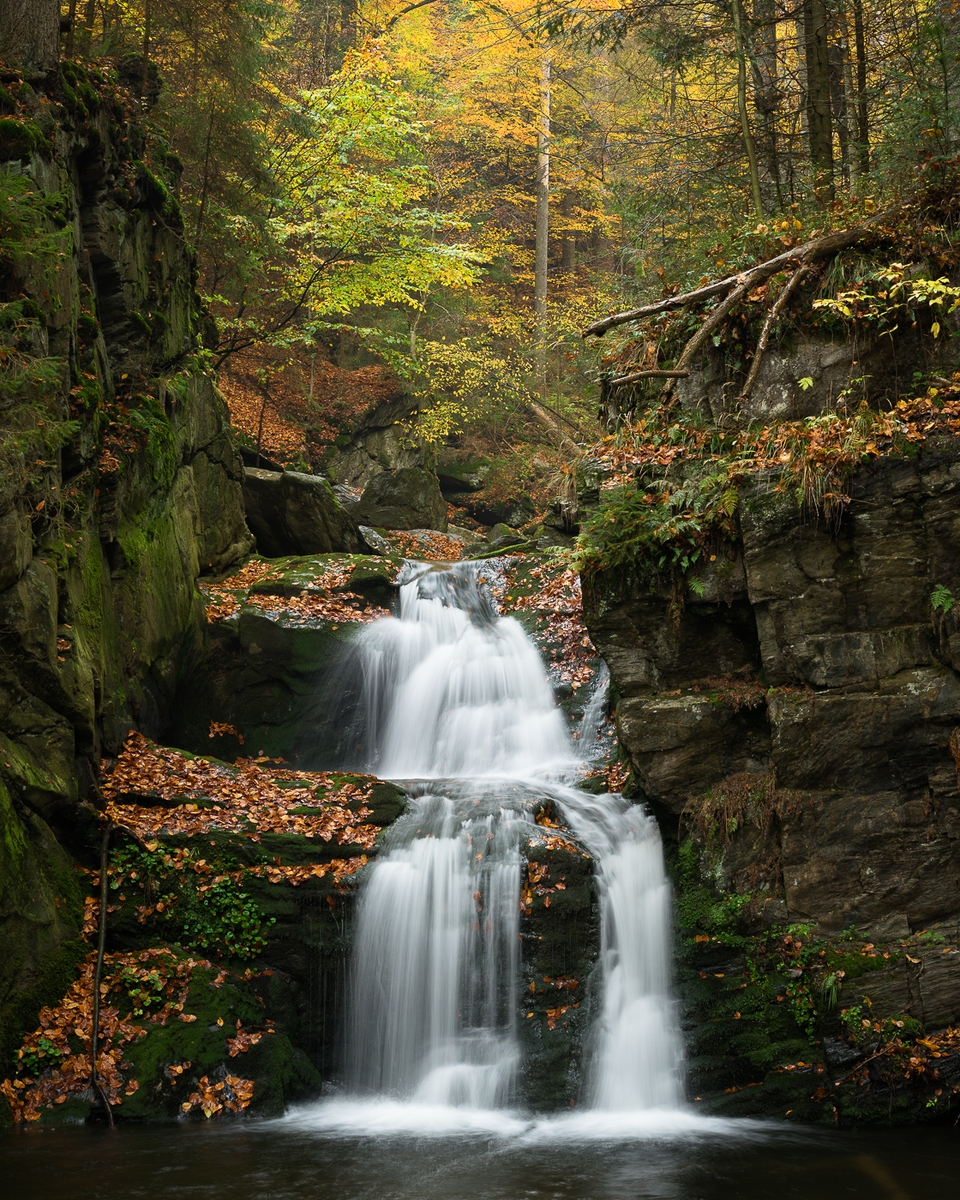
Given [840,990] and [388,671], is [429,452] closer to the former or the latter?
[388,671]

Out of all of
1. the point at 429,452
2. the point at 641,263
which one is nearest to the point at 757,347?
the point at 641,263

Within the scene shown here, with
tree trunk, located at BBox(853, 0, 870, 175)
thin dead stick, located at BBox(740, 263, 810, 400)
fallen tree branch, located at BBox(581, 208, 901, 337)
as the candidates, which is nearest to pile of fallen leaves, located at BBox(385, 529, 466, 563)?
fallen tree branch, located at BBox(581, 208, 901, 337)

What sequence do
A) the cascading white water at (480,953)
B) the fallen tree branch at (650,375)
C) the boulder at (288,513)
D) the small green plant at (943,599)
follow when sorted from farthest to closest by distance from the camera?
the boulder at (288,513), the fallen tree branch at (650,375), the cascading white water at (480,953), the small green plant at (943,599)

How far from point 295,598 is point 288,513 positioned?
10.8 ft

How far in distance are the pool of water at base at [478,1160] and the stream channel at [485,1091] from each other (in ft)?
0.07

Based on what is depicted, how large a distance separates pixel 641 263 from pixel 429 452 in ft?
31.1

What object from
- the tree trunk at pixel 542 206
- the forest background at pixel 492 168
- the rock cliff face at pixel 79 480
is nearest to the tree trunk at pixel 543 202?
the tree trunk at pixel 542 206

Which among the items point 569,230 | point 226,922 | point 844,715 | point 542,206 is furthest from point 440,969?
point 569,230

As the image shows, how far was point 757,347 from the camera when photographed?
845 cm

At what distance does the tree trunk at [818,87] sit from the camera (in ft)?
34.6

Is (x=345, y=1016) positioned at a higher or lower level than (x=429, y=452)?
lower

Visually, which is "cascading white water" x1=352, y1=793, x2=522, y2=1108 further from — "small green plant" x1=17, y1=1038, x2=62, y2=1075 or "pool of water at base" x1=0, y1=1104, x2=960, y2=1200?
"small green plant" x1=17, y1=1038, x2=62, y2=1075

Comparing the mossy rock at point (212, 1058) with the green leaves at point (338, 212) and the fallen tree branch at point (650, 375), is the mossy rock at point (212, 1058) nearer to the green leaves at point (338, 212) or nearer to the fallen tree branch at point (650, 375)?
the fallen tree branch at point (650, 375)

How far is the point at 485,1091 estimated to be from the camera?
7.23m
